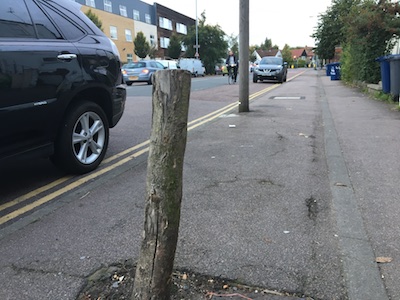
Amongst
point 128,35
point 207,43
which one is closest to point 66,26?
point 128,35

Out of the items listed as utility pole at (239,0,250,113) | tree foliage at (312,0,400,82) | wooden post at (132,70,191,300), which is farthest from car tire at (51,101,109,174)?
tree foliage at (312,0,400,82)

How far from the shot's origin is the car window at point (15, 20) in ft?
11.8

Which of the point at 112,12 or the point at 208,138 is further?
the point at 112,12

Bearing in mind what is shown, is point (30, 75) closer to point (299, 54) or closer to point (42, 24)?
point (42, 24)

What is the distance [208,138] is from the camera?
6.82m

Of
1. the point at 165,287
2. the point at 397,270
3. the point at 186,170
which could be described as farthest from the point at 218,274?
the point at 186,170

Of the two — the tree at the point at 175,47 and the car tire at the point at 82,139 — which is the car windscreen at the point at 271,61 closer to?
the car tire at the point at 82,139

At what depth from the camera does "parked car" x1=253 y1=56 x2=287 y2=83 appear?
2309 centimetres

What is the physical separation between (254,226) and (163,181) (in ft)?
4.75

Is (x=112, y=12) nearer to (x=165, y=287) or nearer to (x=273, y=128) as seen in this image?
(x=273, y=128)

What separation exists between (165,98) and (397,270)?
1.92 meters

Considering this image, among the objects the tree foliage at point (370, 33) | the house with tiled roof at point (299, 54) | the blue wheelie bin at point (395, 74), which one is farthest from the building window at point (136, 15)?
the house with tiled roof at point (299, 54)

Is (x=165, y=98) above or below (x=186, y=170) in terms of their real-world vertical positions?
above

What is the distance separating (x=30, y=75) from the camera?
3.64 m
